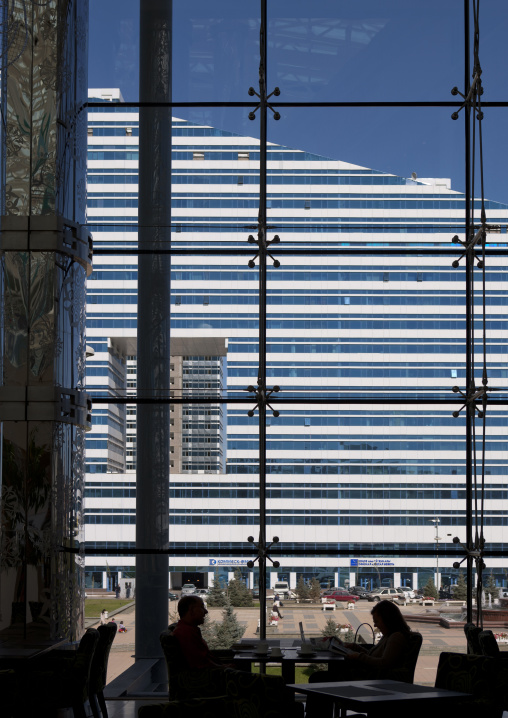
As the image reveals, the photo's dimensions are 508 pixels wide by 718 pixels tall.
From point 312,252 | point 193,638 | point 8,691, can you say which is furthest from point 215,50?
point 8,691

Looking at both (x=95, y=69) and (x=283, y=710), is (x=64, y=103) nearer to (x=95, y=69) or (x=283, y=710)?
(x=95, y=69)

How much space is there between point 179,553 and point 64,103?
3063 millimetres

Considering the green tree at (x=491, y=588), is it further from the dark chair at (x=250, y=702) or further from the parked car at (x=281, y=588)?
the dark chair at (x=250, y=702)

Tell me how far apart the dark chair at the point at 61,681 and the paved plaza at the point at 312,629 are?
1643 mm

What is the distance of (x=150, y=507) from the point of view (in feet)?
20.9

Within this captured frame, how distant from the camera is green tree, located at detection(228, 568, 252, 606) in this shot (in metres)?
6.28

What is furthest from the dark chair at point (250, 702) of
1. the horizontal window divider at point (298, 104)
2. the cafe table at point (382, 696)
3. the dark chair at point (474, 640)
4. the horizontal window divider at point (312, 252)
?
the horizontal window divider at point (298, 104)

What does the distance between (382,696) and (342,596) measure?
9.44 feet

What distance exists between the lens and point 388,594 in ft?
20.7

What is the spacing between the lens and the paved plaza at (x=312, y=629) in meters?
6.26

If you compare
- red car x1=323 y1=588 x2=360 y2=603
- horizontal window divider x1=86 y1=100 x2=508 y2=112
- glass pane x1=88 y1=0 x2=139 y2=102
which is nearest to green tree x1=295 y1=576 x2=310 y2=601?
red car x1=323 y1=588 x2=360 y2=603

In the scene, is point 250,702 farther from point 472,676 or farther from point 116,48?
point 116,48

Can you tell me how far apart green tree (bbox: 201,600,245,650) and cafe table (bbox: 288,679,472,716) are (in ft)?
8.31

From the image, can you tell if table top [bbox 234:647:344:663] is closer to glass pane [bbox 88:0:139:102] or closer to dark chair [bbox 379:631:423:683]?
dark chair [bbox 379:631:423:683]
